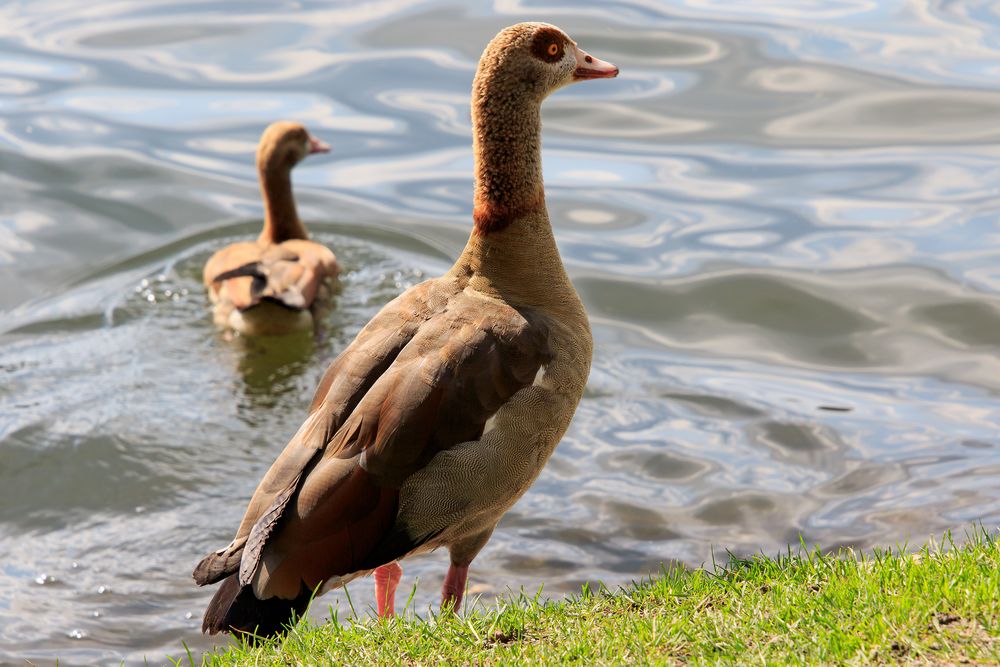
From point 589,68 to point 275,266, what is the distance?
457cm

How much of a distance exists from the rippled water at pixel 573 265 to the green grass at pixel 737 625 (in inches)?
81.6

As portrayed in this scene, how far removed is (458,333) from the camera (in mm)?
5152

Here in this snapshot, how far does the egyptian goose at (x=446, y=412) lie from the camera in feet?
15.8

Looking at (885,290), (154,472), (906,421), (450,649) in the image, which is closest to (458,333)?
(450,649)

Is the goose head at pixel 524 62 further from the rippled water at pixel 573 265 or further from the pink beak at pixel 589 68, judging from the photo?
the rippled water at pixel 573 265

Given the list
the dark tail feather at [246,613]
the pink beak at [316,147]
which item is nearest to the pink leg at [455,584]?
the dark tail feather at [246,613]

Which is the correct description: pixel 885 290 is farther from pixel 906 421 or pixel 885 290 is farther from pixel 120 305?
pixel 120 305

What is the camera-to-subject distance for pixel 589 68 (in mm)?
5914

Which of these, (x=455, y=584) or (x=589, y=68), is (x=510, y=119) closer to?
(x=589, y=68)

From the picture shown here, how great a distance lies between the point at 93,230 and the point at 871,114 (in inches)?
295

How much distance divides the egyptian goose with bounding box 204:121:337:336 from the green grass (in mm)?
4830

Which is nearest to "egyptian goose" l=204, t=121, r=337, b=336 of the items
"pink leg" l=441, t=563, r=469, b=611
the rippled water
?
the rippled water

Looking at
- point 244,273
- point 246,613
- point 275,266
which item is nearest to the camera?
point 246,613

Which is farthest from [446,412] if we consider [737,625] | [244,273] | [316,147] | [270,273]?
[316,147]
